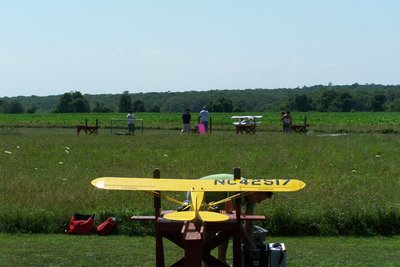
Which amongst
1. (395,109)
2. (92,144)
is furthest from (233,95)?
(92,144)

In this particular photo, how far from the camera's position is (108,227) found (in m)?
10.9

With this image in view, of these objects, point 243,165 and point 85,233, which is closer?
point 85,233

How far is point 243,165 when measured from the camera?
18.1 m

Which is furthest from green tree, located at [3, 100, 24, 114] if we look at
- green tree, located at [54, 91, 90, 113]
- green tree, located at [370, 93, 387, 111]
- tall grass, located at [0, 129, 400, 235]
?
tall grass, located at [0, 129, 400, 235]

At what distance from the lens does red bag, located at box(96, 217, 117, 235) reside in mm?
10891

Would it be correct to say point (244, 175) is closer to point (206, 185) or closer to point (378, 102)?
point (206, 185)

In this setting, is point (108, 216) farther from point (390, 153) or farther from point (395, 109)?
point (395, 109)

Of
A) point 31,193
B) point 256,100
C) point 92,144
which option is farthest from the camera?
point 256,100

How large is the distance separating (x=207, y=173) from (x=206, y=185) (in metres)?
9.10

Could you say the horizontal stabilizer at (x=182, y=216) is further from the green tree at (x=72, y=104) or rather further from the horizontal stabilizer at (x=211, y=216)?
the green tree at (x=72, y=104)

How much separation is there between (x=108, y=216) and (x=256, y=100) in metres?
157

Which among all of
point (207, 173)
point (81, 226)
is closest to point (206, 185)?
point (81, 226)

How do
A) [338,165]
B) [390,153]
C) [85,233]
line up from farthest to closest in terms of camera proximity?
[390,153]
[338,165]
[85,233]

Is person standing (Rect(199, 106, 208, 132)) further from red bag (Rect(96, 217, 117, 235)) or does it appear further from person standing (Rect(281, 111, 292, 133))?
red bag (Rect(96, 217, 117, 235))
